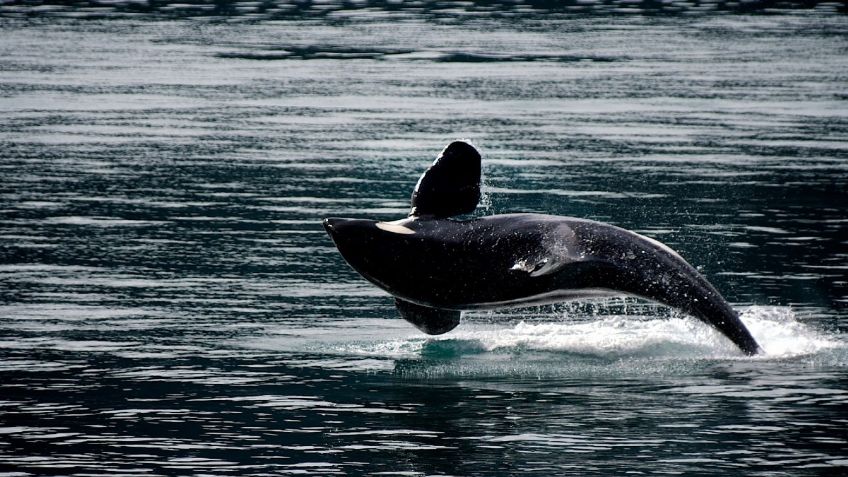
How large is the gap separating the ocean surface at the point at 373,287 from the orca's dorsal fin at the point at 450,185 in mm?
1365

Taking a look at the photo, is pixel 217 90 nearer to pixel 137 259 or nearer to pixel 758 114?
pixel 758 114

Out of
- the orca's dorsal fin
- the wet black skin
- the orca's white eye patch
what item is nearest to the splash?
the wet black skin

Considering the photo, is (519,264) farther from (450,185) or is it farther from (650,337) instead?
(650,337)

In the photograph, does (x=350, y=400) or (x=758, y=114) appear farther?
(x=758, y=114)

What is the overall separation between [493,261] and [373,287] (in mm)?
5265

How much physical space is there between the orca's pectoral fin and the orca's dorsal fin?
82cm

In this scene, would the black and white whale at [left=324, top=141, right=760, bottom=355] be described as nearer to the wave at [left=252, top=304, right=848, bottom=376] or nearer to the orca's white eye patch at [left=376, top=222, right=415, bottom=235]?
the orca's white eye patch at [left=376, top=222, right=415, bottom=235]

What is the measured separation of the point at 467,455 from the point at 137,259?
9599mm

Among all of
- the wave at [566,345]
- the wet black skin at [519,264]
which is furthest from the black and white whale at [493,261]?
the wave at [566,345]

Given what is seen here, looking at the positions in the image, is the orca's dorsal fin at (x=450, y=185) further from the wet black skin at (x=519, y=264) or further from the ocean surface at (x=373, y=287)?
the ocean surface at (x=373, y=287)

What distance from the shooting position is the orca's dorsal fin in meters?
16.0

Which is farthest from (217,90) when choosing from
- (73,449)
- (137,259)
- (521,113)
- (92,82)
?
(73,449)

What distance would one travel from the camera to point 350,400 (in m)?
14.6

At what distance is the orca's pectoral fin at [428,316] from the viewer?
52.5ft
